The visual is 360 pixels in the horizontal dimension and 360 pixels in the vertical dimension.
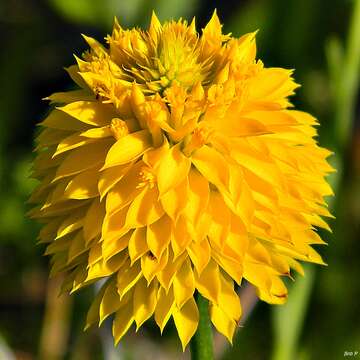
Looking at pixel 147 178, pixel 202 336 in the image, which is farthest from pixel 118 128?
pixel 202 336

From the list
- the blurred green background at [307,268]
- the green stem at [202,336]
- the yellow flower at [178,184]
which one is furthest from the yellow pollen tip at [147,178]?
the blurred green background at [307,268]


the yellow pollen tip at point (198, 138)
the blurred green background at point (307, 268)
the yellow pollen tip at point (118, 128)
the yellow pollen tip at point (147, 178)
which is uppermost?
the yellow pollen tip at point (118, 128)

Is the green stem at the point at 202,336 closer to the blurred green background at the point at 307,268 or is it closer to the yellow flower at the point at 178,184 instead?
the yellow flower at the point at 178,184

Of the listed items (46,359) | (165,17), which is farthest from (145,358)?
(165,17)

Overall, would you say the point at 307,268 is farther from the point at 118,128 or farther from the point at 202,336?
the point at 118,128

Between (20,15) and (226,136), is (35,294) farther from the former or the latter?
(226,136)

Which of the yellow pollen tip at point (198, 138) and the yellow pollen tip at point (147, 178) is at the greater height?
the yellow pollen tip at point (198, 138)
